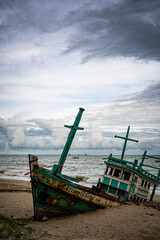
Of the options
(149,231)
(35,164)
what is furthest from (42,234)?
(149,231)

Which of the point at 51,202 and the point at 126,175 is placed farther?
the point at 126,175

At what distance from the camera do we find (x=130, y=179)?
11.5 m

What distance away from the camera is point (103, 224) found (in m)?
8.03

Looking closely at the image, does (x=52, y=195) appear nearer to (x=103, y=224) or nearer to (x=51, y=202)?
(x=51, y=202)

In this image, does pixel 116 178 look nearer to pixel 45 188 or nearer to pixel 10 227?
pixel 45 188

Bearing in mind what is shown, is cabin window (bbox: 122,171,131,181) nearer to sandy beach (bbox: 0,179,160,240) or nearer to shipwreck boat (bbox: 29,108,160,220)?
shipwreck boat (bbox: 29,108,160,220)

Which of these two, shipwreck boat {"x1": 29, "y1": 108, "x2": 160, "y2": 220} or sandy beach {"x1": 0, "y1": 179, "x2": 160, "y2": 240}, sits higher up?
shipwreck boat {"x1": 29, "y1": 108, "x2": 160, "y2": 220}

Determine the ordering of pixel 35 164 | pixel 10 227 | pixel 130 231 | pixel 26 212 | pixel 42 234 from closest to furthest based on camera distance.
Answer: pixel 10 227, pixel 42 234, pixel 130 231, pixel 35 164, pixel 26 212

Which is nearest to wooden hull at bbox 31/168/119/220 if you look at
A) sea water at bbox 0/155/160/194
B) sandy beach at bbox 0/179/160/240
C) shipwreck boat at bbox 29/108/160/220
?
shipwreck boat at bbox 29/108/160/220

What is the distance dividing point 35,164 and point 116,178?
6196 millimetres

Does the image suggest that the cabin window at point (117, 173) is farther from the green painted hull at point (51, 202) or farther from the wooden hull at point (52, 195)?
the green painted hull at point (51, 202)

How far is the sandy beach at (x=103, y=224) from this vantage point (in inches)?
271

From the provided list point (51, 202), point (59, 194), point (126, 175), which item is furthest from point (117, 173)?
point (51, 202)

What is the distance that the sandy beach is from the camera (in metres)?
6.89
